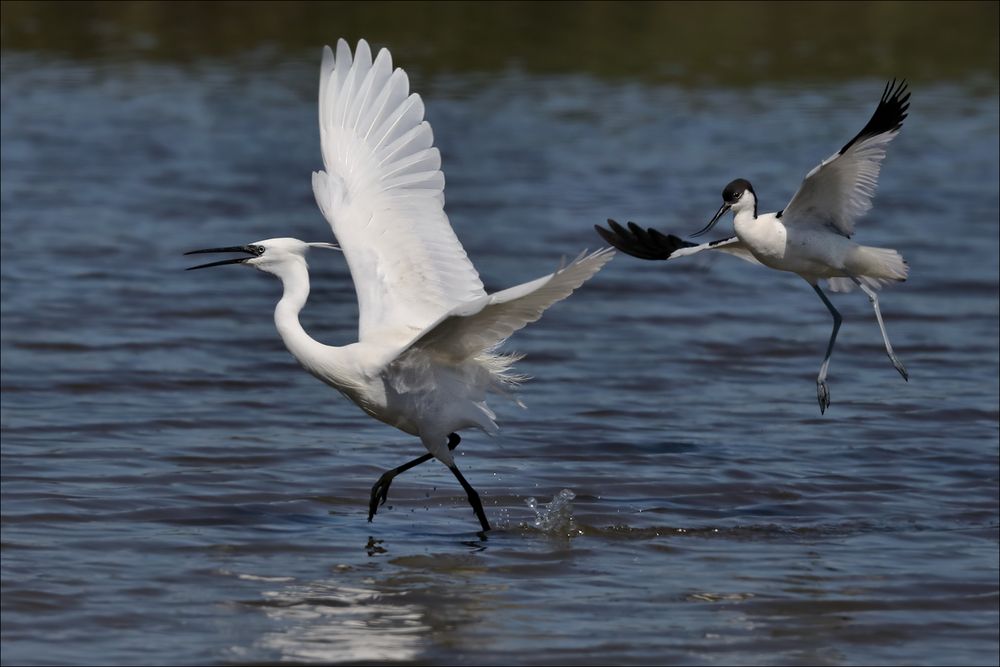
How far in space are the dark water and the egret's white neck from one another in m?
0.88

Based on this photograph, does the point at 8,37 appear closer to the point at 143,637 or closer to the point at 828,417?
the point at 828,417

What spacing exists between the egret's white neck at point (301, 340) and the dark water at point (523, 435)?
2.89 ft

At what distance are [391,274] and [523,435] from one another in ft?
8.10

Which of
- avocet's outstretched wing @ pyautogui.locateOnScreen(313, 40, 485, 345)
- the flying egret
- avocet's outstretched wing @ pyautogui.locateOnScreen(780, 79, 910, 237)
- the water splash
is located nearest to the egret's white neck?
the flying egret

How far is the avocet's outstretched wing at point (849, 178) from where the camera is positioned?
898 cm

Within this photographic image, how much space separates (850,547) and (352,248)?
280cm

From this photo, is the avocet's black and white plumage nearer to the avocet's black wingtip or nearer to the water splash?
the avocet's black wingtip

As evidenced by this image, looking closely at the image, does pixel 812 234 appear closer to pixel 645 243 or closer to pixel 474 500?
pixel 645 243

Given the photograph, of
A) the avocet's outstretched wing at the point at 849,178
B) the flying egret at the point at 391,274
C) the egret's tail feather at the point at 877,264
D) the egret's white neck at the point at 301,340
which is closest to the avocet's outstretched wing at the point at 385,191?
the flying egret at the point at 391,274

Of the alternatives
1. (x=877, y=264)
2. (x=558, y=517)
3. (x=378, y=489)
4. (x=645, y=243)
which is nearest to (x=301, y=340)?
(x=378, y=489)

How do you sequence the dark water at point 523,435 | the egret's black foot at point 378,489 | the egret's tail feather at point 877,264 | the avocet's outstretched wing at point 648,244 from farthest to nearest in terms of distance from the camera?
1. the egret's tail feather at point 877,264
2. the avocet's outstretched wing at point 648,244
3. the egret's black foot at point 378,489
4. the dark water at point 523,435

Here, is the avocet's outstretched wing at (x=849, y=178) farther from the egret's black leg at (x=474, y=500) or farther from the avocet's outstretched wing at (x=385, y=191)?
the egret's black leg at (x=474, y=500)

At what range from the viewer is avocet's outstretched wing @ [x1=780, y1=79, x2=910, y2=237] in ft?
29.5

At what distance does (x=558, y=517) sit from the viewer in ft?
30.2
